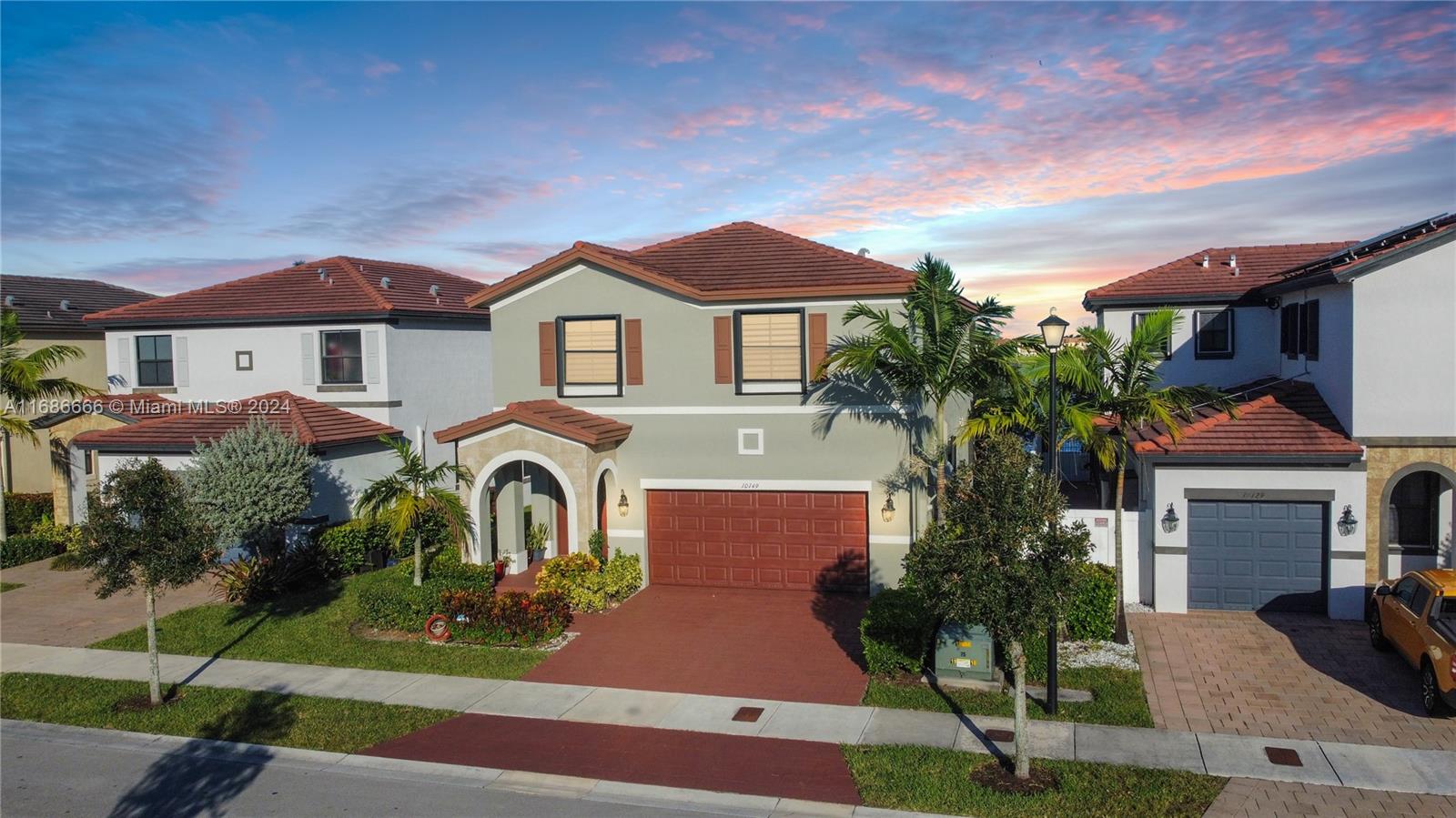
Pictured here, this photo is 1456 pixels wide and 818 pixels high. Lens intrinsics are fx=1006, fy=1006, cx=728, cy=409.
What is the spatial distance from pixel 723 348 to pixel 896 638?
7.65 meters

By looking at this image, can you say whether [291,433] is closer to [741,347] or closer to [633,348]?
[633,348]

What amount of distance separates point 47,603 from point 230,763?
11.6m

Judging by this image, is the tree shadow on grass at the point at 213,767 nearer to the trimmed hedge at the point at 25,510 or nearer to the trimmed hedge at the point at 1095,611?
the trimmed hedge at the point at 1095,611

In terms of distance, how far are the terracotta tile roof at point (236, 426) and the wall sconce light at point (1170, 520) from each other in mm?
17901

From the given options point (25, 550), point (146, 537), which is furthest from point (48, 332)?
point (146, 537)

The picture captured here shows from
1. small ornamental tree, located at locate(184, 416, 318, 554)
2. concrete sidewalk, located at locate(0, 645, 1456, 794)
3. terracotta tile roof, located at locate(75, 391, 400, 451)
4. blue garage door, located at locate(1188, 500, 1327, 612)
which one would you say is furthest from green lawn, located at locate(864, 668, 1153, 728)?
terracotta tile roof, located at locate(75, 391, 400, 451)

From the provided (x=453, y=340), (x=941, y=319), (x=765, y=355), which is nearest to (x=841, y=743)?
(x=941, y=319)

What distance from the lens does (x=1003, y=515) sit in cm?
1121

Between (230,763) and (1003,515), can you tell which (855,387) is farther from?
(230,763)

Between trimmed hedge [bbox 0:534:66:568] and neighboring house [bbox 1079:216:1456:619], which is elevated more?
neighboring house [bbox 1079:216:1456:619]

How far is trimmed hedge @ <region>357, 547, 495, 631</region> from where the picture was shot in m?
18.3

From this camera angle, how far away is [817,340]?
20.1m

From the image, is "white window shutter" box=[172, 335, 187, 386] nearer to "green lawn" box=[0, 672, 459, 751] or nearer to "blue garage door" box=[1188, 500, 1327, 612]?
"green lawn" box=[0, 672, 459, 751]

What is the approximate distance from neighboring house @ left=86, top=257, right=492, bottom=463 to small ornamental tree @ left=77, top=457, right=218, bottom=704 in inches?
468
